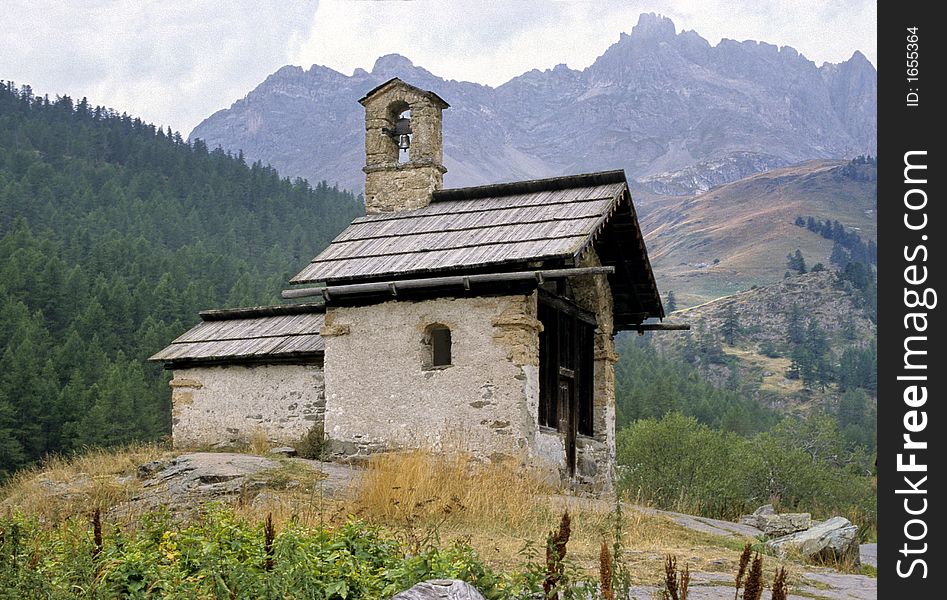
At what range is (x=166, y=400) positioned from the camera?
50031 millimetres

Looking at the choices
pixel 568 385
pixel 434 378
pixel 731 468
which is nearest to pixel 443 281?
pixel 434 378

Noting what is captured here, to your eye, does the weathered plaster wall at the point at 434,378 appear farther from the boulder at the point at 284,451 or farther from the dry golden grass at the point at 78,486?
the dry golden grass at the point at 78,486

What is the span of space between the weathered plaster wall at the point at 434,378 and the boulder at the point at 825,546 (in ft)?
14.8

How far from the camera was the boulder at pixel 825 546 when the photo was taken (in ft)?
33.8

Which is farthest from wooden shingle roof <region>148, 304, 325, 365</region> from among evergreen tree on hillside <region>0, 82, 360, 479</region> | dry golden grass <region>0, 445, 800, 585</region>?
evergreen tree on hillside <region>0, 82, 360, 479</region>

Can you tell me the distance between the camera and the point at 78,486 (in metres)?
14.0

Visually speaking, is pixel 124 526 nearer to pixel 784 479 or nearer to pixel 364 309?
pixel 364 309

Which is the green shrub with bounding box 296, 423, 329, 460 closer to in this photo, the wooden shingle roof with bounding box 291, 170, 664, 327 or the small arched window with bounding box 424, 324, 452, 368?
the small arched window with bounding box 424, 324, 452, 368

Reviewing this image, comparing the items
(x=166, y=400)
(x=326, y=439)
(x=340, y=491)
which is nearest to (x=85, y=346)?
(x=166, y=400)

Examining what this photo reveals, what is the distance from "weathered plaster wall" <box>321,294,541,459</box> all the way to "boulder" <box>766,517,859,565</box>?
4.51 metres

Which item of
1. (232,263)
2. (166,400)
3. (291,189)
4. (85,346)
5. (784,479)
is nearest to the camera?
(784,479)

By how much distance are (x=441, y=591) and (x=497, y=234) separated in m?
9.94

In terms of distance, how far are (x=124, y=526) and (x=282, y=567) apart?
4.21m

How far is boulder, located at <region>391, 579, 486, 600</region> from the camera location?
5688 millimetres
